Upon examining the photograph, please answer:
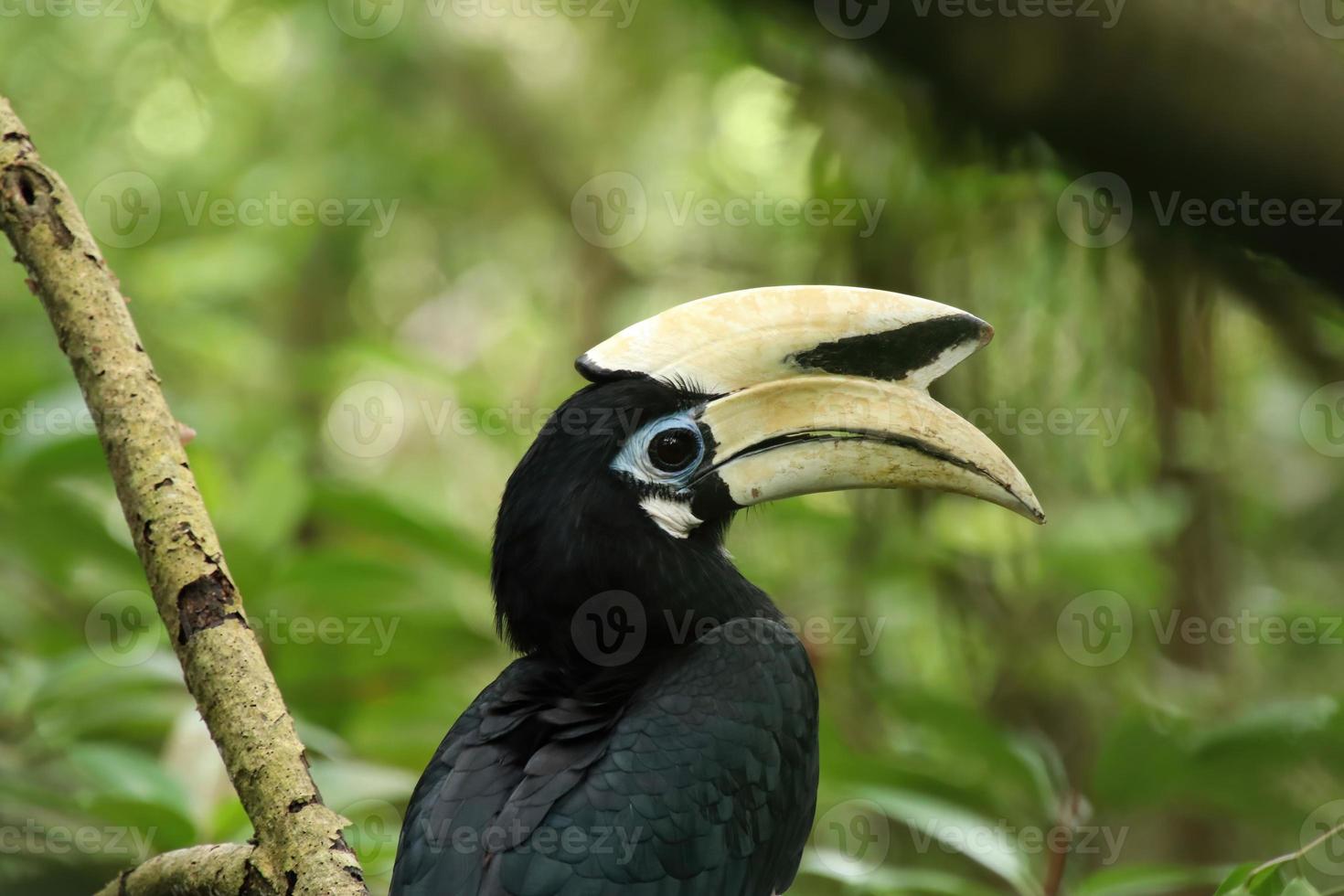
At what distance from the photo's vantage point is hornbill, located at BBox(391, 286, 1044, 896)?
2.11m

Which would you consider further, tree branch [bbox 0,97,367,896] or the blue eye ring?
the blue eye ring

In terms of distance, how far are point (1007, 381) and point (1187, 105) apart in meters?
2.47

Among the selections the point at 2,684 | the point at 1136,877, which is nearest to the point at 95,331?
the point at 2,684

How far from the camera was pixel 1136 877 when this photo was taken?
2646 millimetres

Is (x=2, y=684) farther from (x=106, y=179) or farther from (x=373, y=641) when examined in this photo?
(x=106, y=179)

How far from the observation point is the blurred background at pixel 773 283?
1.92 m

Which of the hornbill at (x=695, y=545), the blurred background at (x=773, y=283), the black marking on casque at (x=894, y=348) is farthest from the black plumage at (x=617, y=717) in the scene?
the blurred background at (x=773, y=283)

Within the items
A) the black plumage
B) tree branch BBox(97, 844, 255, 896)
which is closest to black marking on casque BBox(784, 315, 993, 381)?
the black plumage

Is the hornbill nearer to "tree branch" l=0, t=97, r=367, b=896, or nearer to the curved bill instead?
the curved bill

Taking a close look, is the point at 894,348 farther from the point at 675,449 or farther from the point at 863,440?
the point at 675,449

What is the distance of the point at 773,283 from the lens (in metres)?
4.73

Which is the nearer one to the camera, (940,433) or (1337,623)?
(940,433)

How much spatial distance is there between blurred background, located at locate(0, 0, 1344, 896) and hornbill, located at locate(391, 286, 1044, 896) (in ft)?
1.46

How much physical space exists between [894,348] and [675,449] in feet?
1.44
